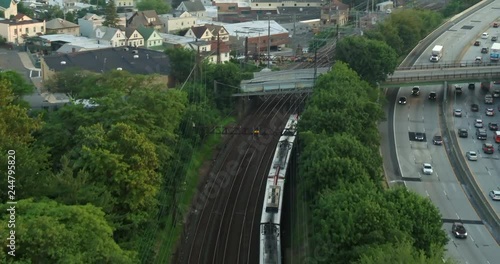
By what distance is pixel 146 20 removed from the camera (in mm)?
37562

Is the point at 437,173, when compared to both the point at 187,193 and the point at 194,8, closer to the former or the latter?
the point at 187,193

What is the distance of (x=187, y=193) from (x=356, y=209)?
614cm

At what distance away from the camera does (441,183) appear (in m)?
17.0

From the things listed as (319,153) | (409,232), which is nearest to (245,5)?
(319,153)

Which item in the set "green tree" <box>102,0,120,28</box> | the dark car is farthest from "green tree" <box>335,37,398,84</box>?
"green tree" <box>102,0,120,28</box>

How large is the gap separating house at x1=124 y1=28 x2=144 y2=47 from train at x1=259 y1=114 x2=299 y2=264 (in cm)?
1509

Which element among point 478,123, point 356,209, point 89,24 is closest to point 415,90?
point 478,123

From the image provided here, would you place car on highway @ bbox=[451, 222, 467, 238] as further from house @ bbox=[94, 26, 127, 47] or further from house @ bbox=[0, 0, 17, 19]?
house @ bbox=[0, 0, 17, 19]

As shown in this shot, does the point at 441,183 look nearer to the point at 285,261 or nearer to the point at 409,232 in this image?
the point at 285,261

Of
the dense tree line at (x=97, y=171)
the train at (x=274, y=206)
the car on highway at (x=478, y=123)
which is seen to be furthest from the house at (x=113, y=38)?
the car on highway at (x=478, y=123)

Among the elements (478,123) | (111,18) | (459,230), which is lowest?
(459,230)

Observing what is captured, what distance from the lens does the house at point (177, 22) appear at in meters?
38.2

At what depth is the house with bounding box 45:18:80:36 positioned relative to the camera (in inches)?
1369

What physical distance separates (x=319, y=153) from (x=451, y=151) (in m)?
6.87
